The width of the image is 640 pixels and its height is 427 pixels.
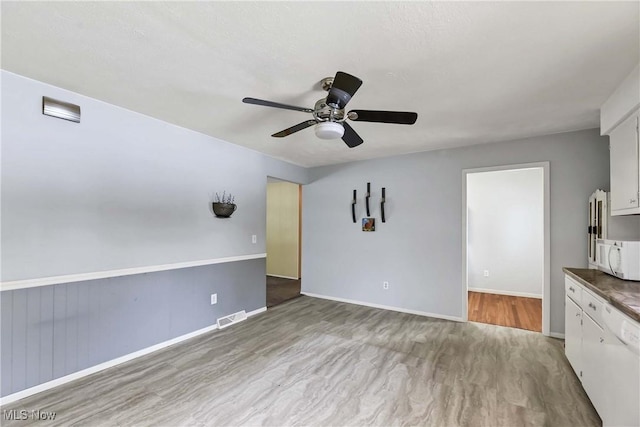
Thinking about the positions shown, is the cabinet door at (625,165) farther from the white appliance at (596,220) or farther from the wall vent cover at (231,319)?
the wall vent cover at (231,319)

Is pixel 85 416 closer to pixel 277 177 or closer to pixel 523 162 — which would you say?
pixel 277 177

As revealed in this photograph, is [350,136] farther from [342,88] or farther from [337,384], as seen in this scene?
[337,384]

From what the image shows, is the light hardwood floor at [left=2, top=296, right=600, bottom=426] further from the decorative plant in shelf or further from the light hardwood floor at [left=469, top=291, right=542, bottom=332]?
the decorative plant in shelf

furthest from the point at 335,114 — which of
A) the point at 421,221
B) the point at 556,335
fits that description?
the point at 556,335

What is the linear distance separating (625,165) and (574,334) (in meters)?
1.43

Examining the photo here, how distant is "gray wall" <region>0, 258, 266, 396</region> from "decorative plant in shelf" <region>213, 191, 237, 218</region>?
26.5 inches

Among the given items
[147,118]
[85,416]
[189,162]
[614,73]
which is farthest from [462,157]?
[85,416]

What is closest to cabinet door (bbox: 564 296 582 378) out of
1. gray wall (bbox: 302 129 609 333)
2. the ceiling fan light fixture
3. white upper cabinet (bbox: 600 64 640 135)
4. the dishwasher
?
the dishwasher

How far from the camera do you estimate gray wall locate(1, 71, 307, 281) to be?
2.11 meters

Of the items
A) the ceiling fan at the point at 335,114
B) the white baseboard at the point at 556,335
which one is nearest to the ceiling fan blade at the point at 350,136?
the ceiling fan at the point at 335,114

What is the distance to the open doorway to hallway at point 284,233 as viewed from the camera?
22.1ft

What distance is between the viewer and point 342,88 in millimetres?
1760

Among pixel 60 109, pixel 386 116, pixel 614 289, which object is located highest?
pixel 60 109

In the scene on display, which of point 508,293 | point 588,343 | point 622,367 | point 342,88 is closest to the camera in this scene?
point 622,367
